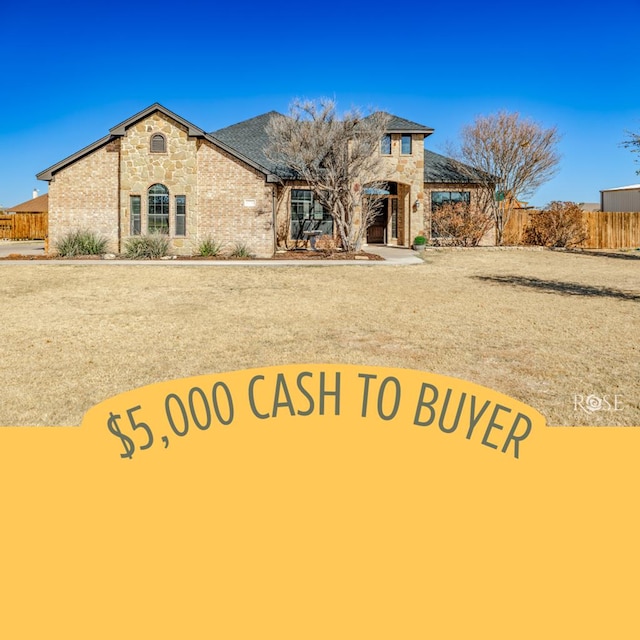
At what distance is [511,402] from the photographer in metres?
1.65

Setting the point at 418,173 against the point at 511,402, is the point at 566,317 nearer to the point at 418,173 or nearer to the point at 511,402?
the point at 511,402

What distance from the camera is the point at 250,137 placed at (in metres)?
32.3

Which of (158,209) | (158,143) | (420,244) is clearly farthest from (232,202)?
(420,244)

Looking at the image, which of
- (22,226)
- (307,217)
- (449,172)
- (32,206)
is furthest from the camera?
(32,206)

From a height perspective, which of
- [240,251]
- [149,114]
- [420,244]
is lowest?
[240,251]

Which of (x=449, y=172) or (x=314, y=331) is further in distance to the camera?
(x=449, y=172)

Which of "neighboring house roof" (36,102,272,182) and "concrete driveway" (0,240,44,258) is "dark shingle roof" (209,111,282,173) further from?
"concrete driveway" (0,240,44,258)

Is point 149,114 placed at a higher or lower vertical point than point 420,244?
higher

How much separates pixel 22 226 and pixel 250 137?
24.2 m

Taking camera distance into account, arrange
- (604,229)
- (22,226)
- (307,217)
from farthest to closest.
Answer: (22,226) → (604,229) → (307,217)

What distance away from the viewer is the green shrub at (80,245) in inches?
961

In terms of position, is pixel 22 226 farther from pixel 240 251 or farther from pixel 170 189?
pixel 240 251

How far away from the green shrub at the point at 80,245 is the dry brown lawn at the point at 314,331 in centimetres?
649

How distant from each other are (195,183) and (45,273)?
9.06m
